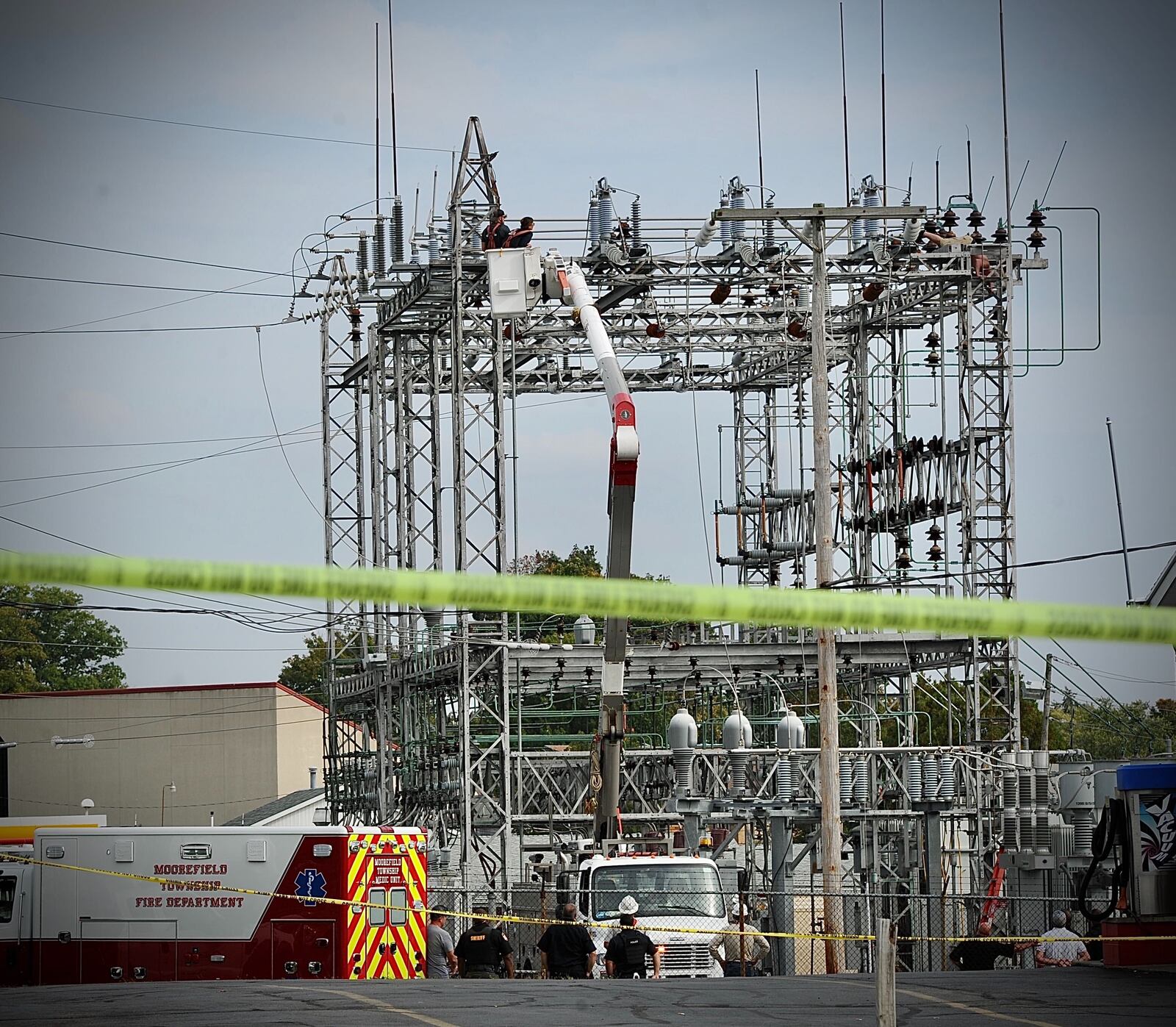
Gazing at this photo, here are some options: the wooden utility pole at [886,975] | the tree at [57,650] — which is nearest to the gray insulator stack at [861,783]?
the wooden utility pole at [886,975]

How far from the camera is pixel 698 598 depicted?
6008 millimetres

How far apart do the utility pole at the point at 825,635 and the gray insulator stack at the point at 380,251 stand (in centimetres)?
1442

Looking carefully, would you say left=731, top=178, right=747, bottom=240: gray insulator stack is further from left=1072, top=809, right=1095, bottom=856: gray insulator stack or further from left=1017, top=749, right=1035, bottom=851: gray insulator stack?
left=1072, top=809, right=1095, bottom=856: gray insulator stack

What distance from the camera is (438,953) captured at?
22.5 m

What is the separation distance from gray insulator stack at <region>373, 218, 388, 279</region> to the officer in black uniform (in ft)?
59.5

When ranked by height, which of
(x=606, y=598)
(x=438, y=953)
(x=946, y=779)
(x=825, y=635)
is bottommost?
(x=438, y=953)

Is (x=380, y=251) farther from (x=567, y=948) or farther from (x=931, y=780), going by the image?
(x=567, y=948)

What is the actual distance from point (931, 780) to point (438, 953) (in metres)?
9.47

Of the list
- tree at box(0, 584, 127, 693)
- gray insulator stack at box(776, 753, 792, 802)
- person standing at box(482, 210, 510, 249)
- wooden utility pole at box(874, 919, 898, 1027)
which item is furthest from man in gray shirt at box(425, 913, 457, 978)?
tree at box(0, 584, 127, 693)

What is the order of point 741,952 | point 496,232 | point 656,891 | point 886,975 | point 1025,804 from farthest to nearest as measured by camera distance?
1. point 496,232
2. point 1025,804
3. point 741,952
4. point 656,891
5. point 886,975

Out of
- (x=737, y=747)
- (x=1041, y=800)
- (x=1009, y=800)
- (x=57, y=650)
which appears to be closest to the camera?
(x=737, y=747)

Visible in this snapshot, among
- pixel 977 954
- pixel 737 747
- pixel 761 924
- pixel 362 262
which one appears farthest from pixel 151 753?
pixel 977 954

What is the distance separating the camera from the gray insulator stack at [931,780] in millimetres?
27938

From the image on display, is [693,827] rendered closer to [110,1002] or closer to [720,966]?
[720,966]
